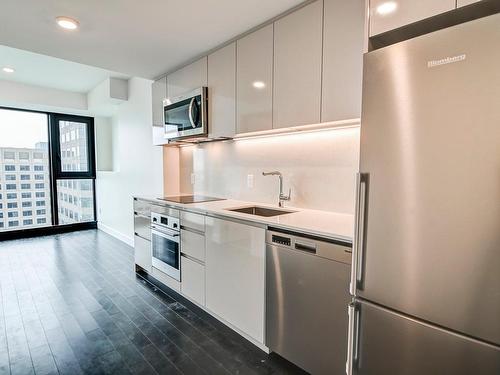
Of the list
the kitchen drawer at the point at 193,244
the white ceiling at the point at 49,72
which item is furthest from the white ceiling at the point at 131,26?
the kitchen drawer at the point at 193,244

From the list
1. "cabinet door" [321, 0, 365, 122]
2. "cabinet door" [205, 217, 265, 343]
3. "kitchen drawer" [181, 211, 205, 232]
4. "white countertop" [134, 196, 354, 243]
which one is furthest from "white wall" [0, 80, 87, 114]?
"cabinet door" [321, 0, 365, 122]

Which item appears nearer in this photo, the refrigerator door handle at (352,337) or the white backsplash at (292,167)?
the refrigerator door handle at (352,337)

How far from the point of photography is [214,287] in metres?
2.28

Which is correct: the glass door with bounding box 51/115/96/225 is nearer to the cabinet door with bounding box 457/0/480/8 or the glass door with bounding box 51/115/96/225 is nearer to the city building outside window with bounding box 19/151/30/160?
the city building outside window with bounding box 19/151/30/160

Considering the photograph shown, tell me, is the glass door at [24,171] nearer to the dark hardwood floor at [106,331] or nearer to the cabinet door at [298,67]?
the dark hardwood floor at [106,331]

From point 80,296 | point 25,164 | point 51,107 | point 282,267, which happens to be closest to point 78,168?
point 25,164

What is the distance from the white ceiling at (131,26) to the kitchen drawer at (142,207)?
154 centimetres

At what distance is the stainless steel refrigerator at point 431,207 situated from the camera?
0.94 metres

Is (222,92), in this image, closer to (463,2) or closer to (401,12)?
(401,12)

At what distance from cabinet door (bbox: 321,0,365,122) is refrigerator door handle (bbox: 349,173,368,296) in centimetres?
58

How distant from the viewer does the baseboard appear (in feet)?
15.6

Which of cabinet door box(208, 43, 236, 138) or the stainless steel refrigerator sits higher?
cabinet door box(208, 43, 236, 138)

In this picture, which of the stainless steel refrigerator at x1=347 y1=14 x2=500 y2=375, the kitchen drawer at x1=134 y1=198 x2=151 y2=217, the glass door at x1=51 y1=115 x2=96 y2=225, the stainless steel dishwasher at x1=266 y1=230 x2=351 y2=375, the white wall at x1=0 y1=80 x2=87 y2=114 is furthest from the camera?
the glass door at x1=51 y1=115 x2=96 y2=225

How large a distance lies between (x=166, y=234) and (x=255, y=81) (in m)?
1.72
